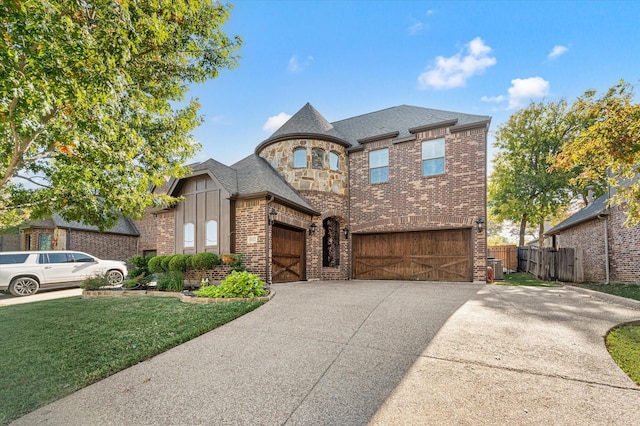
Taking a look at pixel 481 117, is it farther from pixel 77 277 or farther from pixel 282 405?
pixel 77 277

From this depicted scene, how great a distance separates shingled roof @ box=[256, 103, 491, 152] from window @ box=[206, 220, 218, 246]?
183 inches

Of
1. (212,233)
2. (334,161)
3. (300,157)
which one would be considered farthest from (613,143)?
(212,233)

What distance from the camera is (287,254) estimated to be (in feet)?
35.3

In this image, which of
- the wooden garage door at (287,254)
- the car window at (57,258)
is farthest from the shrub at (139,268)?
the wooden garage door at (287,254)

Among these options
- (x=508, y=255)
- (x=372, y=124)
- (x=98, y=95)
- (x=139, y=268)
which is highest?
(x=372, y=124)

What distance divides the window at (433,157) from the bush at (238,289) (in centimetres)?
833

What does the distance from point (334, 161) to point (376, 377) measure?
1062cm

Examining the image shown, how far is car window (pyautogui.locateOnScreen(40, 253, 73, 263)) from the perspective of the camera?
36.4 feet

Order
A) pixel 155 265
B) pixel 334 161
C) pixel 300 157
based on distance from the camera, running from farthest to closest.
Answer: pixel 334 161 < pixel 300 157 < pixel 155 265

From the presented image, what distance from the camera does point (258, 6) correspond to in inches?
304

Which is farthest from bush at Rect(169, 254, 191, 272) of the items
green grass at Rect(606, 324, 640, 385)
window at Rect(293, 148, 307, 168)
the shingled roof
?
green grass at Rect(606, 324, 640, 385)

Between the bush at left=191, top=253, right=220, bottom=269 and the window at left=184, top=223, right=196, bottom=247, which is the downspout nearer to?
the bush at left=191, top=253, right=220, bottom=269

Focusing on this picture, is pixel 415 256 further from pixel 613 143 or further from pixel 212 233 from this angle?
pixel 212 233

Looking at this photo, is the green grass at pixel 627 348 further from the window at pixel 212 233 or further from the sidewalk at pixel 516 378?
the window at pixel 212 233
